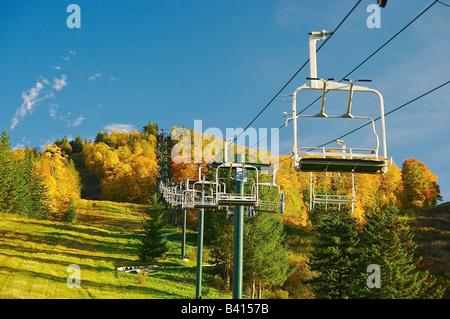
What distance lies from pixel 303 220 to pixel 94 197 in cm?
7800

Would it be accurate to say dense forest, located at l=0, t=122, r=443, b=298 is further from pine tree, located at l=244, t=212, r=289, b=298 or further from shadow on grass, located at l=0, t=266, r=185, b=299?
shadow on grass, located at l=0, t=266, r=185, b=299

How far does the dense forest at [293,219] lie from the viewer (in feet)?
91.8

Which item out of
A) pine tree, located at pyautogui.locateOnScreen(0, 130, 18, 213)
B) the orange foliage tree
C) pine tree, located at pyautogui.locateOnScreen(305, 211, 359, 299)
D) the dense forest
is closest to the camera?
the dense forest

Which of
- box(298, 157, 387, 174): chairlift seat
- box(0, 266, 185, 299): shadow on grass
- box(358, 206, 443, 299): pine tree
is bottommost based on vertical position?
box(0, 266, 185, 299): shadow on grass

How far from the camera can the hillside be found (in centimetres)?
2741

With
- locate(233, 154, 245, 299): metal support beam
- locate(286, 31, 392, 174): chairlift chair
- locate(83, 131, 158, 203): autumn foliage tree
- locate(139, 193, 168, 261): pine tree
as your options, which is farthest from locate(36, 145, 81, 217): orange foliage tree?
locate(286, 31, 392, 174): chairlift chair

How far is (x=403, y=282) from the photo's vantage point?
2489cm

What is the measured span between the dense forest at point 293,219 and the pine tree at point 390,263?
0.07 m

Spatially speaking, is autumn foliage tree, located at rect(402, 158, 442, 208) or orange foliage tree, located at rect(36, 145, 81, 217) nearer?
orange foliage tree, located at rect(36, 145, 81, 217)

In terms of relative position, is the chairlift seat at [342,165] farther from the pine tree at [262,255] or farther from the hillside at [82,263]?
the pine tree at [262,255]

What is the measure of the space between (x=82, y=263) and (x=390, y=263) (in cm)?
2695

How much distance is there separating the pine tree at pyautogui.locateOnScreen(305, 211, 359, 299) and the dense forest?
0.08m

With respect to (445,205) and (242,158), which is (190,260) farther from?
(445,205)
